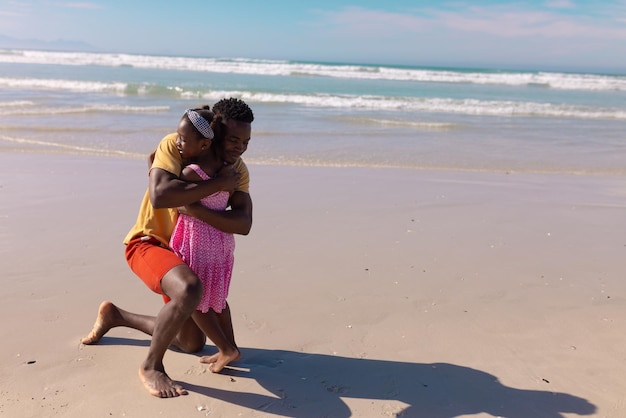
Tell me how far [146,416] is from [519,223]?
4.43 meters

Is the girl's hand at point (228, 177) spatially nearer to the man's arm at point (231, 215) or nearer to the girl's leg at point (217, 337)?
the man's arm at point (231, 215)

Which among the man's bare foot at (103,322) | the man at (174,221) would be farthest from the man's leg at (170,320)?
the man's bare foot at (103,322)

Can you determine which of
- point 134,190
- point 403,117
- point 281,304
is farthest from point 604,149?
point 281,304

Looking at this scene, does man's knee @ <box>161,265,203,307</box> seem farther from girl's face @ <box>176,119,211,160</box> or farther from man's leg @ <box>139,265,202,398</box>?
girl's face @ <box>176,119,211,160</box>

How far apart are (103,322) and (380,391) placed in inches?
61.6

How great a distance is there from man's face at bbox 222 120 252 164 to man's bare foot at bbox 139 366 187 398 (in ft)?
3.59

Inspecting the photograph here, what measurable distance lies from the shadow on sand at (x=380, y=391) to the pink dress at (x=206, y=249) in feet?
1.54

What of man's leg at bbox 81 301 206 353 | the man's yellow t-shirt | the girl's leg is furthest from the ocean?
the girl's leg

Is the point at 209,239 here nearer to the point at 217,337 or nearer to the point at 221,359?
the point at 217,337

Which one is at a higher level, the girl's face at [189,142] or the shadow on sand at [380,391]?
the girl's face at [189,142]

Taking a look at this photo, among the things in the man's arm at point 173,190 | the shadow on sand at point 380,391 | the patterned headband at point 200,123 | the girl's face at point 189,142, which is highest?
the patterned headband at point 200,123

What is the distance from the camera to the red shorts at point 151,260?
9.69ft

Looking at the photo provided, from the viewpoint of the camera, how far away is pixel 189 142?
292cm

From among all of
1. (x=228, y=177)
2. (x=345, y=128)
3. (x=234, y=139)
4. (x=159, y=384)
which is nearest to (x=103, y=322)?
(x=159, y=384)
